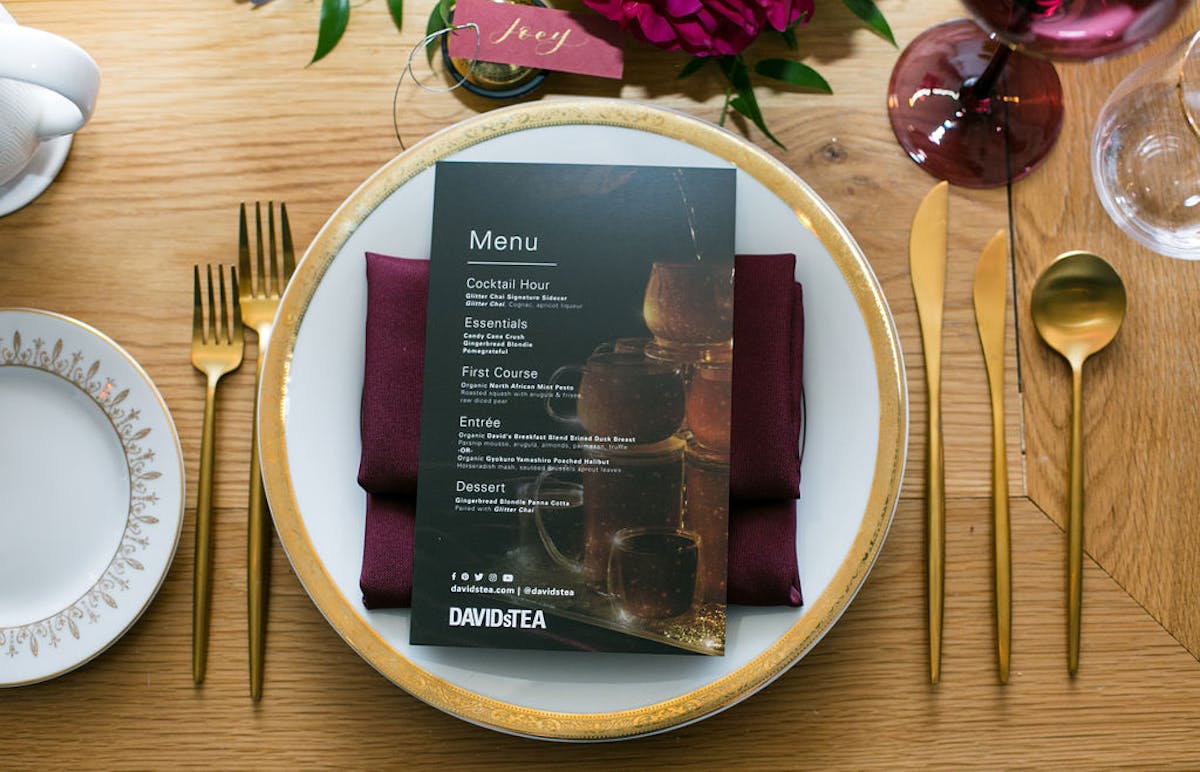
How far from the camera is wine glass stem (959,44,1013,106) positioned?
1.81 feet

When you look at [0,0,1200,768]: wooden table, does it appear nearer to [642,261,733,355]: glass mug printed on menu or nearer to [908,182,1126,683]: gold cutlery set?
[908,182,1126,683]: gold cutlery set

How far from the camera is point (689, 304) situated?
20.4 inches

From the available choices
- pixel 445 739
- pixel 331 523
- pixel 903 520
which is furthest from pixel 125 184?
pixel 903 520

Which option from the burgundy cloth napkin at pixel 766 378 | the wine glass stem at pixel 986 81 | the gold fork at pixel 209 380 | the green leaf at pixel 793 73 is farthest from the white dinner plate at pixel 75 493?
the wine glass stem at pixel 986 81

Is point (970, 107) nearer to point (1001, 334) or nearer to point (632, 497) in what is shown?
point (1001, 334)

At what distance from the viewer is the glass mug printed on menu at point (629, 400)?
19.9 inches

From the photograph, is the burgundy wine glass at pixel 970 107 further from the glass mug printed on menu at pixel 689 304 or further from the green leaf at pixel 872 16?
the glass mug printed on menu at pixel 689 304

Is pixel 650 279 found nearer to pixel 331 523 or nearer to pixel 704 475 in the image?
pixel 704 475

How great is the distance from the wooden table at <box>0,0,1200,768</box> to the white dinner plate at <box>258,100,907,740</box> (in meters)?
0.07

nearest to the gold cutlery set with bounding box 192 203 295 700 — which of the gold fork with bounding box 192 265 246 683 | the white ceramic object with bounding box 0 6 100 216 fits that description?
the gold fork with bounding box 192 265 246 683

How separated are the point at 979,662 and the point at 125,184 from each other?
0.67m

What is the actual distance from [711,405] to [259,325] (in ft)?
1.02

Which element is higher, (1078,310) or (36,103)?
(36,103)

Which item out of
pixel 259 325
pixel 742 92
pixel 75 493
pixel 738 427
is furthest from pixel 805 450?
pixel 75 493
